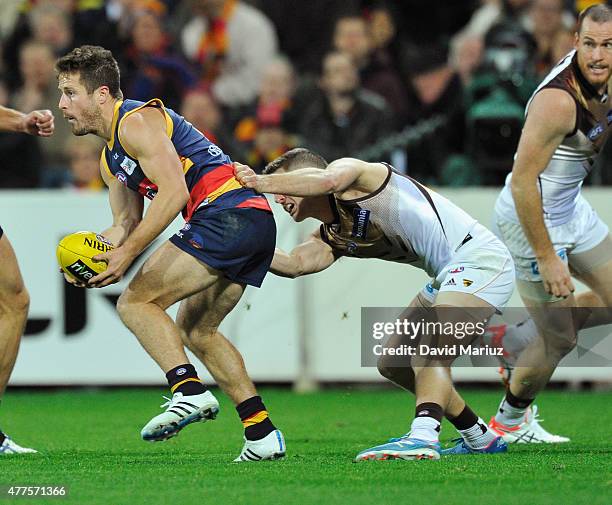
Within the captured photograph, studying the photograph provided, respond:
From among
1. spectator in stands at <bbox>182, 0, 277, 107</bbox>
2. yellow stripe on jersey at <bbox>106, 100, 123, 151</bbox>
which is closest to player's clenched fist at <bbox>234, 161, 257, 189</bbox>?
yellow stripe on jersey at <bbox>106, 100, 123, 151</bbox>

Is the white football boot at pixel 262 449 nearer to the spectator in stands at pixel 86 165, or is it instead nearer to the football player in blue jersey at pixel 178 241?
the football player in blue jersey at pixel 178 241

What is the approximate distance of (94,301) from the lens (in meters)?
11.5

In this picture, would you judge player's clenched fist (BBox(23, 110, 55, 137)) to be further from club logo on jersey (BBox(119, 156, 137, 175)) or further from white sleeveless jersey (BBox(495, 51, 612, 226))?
white sleeveless jersey (BBox(495, 51, 612, 226))

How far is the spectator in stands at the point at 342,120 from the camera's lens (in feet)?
42.0

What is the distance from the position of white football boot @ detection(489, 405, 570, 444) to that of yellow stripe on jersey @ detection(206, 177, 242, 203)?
2.55 metres

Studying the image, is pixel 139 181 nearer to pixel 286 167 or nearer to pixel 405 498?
pixel 286 167

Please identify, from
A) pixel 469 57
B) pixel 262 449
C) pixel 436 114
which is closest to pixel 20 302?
pixel 262 449

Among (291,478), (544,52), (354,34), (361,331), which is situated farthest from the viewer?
(354,34)

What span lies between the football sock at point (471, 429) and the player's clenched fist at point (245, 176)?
1.87 metres

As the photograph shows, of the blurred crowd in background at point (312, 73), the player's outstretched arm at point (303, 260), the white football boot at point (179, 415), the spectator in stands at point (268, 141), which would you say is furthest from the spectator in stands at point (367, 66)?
the white football boot at point (179, 415)

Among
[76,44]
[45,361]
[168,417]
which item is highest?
[76,44]

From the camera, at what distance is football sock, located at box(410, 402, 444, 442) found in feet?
22.7

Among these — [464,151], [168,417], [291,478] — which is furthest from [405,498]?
[464,151]

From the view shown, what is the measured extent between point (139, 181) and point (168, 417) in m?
1.41
